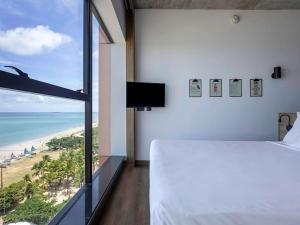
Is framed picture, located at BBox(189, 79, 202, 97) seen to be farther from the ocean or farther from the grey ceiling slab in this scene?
the ocean

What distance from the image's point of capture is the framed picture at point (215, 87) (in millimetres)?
4707

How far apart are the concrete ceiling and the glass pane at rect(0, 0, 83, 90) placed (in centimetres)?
201

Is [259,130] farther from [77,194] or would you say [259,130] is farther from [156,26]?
[77,194]

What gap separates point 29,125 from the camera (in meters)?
1.60

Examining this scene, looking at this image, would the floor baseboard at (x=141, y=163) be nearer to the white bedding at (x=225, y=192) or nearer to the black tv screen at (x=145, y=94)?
the black tv screen at (x=145, y=94)

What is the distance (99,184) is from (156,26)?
3.10 metres

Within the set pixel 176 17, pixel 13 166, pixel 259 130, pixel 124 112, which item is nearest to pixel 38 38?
pixel 13 166

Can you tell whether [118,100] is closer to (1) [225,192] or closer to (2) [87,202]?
(2) [87,202]

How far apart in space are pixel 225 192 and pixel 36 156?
4.05ft

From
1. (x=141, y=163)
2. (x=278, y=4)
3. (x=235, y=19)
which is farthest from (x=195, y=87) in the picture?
(x=278, y=4)

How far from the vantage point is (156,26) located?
15.3 feet

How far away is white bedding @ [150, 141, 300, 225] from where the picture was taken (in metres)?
1.01

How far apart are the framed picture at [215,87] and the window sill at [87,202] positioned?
2356 millimetres

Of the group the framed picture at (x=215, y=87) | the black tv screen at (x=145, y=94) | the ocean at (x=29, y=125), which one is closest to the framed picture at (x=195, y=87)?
the framed picture at (x=215, y=87)
